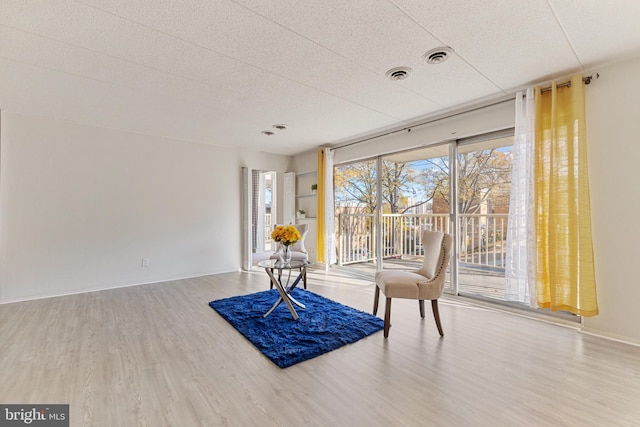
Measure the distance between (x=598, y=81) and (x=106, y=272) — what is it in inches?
241

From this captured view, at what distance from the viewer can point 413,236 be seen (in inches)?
199

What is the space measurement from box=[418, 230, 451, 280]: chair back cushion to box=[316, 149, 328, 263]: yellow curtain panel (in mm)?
2454

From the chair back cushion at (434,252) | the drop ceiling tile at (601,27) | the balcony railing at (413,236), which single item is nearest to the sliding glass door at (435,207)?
the balcony railing at (413,236)

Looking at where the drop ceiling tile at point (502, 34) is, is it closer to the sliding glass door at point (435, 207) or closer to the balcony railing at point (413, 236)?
the sliding glass door at point (435, 207)

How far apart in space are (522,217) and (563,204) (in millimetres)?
344

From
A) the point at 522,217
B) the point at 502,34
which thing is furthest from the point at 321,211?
the point at 502,34

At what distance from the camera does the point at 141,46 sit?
2102 millimetres

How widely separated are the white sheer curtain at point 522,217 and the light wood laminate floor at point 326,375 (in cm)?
37

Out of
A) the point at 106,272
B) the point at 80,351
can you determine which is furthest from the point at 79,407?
the point at 106,272

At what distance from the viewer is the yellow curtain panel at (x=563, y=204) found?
97.5 inches

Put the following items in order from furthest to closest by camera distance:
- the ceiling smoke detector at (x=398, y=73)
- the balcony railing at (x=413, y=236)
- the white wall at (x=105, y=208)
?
the balcony railing at (x=413, y=236) < the white wall at (x=105, y=208) < the ceiling smoke detector at (x=398, y=73)

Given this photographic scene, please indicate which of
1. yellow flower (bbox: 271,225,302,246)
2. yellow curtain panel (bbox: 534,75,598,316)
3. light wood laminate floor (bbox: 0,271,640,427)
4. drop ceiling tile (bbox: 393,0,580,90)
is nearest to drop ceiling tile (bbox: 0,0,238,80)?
drop ceiling tile (bbox: 393,0,580,90)

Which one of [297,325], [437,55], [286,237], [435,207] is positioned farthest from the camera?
[435,207]

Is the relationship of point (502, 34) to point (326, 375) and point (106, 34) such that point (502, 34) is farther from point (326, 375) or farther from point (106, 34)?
point (106, 34)
